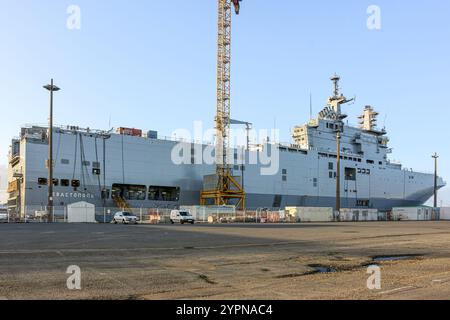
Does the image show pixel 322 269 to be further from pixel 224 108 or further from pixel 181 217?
pixel 224 108

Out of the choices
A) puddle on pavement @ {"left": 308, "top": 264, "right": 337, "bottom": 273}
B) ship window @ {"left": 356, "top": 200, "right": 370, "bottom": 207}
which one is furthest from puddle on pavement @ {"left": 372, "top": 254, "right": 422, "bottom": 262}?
ship window @ {"left": 356, "top": 200, "right": 370, "bottom": 207}

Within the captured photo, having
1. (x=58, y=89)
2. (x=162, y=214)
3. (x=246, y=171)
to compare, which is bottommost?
(x=162, y=214)

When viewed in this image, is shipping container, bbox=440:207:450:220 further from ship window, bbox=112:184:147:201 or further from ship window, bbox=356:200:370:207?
ship window, bbox=112:184:147:201

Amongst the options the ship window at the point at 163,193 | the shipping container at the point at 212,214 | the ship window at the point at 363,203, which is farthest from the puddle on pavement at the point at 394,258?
the ship window at the point at 363,203

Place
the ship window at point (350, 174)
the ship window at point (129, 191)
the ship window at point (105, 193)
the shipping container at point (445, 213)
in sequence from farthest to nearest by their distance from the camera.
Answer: the ship window at point (350, 174), the shipping container at point (445, 213), the ship window at point (129, 191), the ship window at point (105, 193)

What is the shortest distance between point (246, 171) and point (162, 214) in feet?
79.3

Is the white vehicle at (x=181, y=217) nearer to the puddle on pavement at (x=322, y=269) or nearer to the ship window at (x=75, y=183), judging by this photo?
the ship window at (x=75, y=183)

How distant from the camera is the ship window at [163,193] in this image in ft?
210

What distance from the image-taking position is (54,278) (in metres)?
10.0

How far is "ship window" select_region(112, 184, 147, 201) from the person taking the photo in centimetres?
6038

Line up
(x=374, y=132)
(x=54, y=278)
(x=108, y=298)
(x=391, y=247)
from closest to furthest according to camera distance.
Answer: (x=108, y=298), (x=54, y=278), (x=391, y=247), (x=374, y=132)

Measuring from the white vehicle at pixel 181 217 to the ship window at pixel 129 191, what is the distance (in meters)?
15.7
